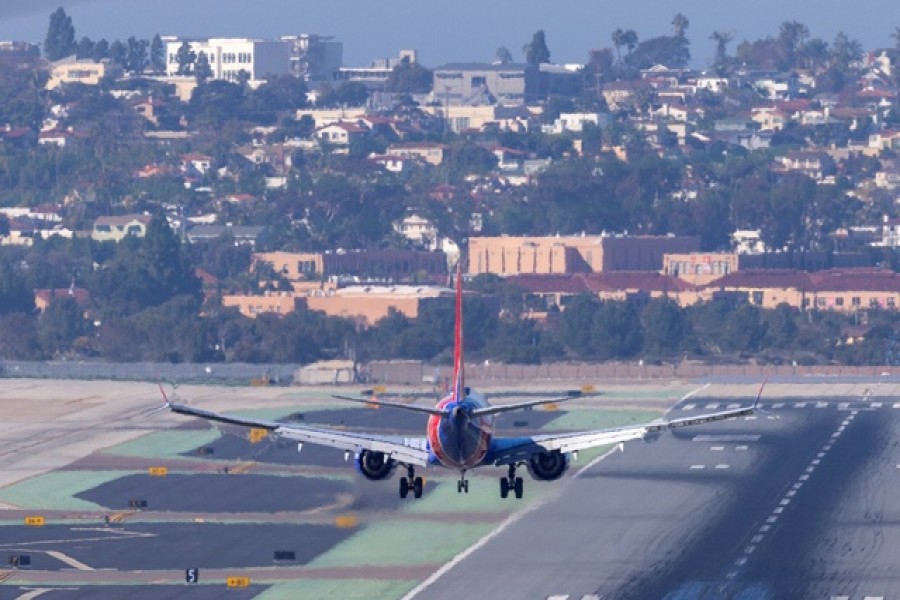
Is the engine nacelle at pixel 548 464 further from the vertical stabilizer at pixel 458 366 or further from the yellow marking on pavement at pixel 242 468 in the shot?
the yellow marking on pavement at pixel 242 468

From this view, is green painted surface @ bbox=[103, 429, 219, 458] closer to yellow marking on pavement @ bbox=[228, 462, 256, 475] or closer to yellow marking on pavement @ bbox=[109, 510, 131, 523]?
yellow marking on pavement @ bbox=[228, 462, 256, 475]

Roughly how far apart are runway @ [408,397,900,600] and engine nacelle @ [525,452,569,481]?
32.8 meters

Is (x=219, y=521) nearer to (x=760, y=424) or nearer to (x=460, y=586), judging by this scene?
(x=460, y=586)

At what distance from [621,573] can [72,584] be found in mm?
24049

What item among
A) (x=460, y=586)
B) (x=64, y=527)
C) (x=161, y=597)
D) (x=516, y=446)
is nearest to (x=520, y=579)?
(x=460, y=586)

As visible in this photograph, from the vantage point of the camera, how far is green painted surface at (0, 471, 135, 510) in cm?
15600

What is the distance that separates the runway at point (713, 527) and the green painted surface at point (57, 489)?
25104mm

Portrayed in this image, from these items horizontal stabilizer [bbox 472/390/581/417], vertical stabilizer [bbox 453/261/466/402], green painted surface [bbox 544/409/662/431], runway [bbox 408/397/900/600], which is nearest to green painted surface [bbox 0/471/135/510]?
runway [bbox 408/397/900/600]

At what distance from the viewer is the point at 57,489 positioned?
532ft

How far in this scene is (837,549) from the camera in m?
138

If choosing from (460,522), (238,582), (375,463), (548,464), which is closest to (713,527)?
(460,522)

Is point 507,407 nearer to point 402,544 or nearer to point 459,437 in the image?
point 459,437

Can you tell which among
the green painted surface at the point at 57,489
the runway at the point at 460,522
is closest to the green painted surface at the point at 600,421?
the runway at the point at 460,522

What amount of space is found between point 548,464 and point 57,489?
240 feet
